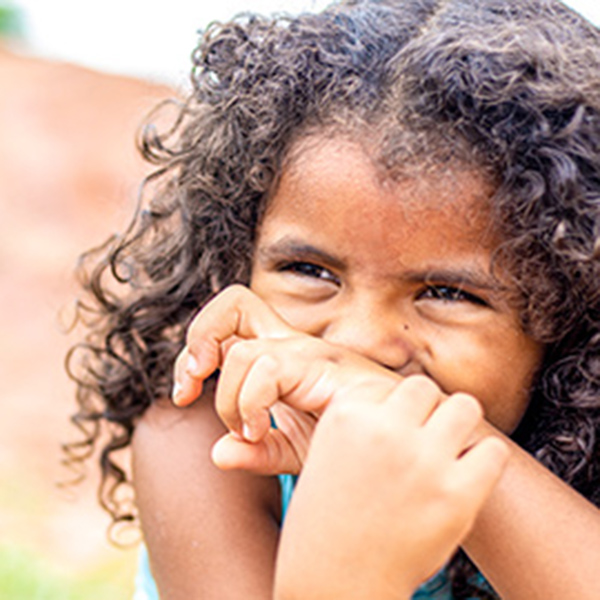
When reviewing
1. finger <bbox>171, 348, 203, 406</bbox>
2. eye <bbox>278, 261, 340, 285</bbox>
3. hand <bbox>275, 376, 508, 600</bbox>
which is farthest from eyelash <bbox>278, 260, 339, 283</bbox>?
hand <bbox>275, 376, 508, 600</bbox>

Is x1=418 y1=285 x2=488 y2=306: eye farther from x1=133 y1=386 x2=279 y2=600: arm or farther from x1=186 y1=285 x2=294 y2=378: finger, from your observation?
x1=133 y1=386 x2=279 y2=600: arm

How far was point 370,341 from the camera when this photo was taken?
5.74 feet

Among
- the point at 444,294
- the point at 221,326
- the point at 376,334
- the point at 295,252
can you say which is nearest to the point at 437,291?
the point at 444,294

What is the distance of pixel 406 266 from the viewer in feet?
5.75

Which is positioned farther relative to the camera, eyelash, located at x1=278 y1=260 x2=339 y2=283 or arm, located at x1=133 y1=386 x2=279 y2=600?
arm, located at x1=133 y1=386 x2=279 y2=600

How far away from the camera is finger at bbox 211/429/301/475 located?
1624 mm

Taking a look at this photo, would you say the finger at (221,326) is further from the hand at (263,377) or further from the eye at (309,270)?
the eye at (309,270)

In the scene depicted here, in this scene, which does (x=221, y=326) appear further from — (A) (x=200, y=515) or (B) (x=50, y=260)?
(B) (x=50, y=260)

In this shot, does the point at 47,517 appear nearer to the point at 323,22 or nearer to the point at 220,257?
the point at 220,257

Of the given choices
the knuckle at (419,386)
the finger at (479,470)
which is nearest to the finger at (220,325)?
the knuckle at (419,386)

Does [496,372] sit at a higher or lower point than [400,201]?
lower

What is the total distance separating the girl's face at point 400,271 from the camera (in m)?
1.75

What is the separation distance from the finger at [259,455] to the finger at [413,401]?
357mm

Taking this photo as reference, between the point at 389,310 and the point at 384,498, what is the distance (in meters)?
0.54
